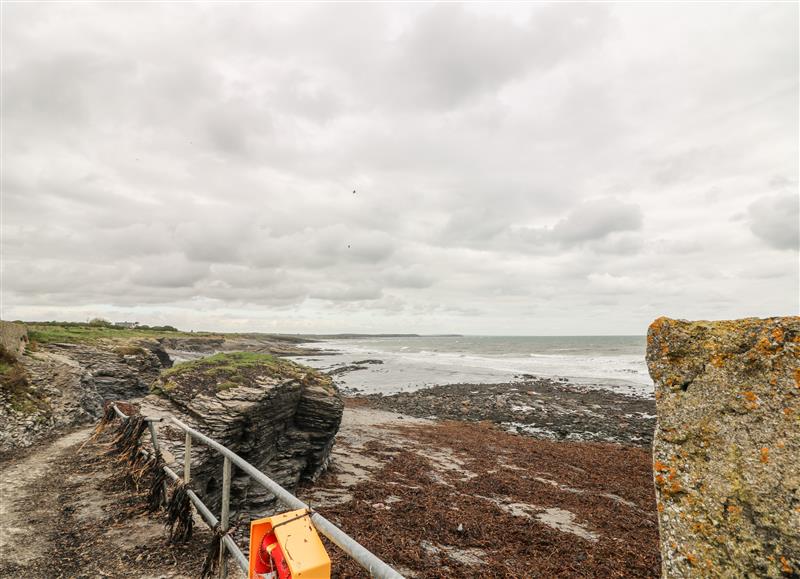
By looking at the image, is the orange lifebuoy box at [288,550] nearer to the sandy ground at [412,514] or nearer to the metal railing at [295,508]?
the metal railing at [295,508]

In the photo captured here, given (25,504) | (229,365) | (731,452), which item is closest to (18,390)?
(229,365)

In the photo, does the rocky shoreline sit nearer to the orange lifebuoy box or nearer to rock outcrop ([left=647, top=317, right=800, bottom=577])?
rock outcrop ([left=647, top=317, right=800, bottom=577])

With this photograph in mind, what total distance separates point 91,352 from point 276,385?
40.1 feet

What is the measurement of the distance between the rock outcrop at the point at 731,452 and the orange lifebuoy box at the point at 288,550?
2.25 meters

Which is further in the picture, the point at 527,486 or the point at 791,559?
the point at 527,486

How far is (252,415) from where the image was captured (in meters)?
9.67

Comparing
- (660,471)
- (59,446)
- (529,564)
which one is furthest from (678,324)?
(59,446)

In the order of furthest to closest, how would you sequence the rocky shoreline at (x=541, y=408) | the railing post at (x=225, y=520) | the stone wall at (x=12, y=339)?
the rocky shoreline at (x=541, y=408), the stone wall at (x=12, y=339), the railing post at (x=225, y=520)

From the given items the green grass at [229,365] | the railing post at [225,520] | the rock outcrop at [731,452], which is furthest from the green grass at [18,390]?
the rock outcrop at [731,452]

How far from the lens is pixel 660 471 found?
2.92 metres

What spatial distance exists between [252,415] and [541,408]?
25.2 meters

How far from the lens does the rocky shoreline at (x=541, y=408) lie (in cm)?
2353

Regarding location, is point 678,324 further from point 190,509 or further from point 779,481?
point 190,509

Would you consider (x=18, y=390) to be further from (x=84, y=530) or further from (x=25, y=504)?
(x=84, y=530)
